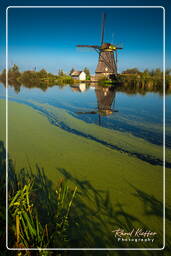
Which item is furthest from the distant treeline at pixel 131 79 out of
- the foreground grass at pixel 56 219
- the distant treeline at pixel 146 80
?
the foreground grass at pixel 56 219

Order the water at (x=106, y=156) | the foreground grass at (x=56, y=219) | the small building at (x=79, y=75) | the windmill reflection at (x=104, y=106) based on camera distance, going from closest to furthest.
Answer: the foreground grass at (x=56, y=219)
the water at (x=106, y=156)
the windmill reflection at (x=104, y=106)
the small building at (x=79, y=75)

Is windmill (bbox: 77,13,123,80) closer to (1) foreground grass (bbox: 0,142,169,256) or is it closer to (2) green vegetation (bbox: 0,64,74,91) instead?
(2) green vegetation (bbox: 0,64,74,91)

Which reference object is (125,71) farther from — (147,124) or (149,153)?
(149,153)

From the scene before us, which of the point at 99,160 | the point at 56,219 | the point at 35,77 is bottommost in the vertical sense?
the point at 56,219

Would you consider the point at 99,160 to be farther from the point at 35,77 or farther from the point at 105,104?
the point at 35,77

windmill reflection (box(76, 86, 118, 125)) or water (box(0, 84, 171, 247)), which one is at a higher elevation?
windmill reflection (box(76, 86, 118, 125))

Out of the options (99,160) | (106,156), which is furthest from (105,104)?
(99,160)

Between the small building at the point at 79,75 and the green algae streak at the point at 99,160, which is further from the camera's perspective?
the small building at the point at 79,75

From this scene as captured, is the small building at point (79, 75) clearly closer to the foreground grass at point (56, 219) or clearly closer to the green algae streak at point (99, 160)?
the green algae streak at point (99, 160)

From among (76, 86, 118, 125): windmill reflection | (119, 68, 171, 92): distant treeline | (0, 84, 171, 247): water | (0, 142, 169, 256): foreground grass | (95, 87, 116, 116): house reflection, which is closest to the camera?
(0, 142, 169, 256): foreground grass

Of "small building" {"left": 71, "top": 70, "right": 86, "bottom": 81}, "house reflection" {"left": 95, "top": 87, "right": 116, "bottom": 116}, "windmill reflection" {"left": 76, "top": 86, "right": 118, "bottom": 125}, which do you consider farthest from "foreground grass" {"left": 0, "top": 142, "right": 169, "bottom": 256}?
"small building" {"left": 71, "top": 70, "right": 86, "bottom": 81}

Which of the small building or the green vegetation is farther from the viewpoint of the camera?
the small building

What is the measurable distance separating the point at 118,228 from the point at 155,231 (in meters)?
0.28

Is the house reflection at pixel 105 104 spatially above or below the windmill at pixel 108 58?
below
